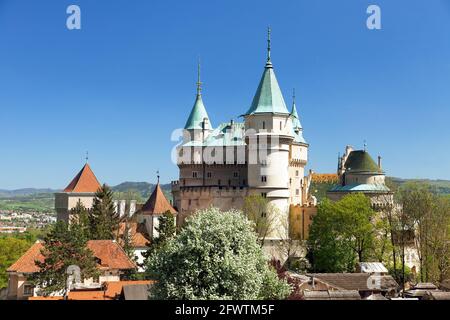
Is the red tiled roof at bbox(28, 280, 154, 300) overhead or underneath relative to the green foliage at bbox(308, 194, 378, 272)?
underneath

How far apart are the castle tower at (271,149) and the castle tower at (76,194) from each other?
736 inches

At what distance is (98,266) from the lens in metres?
51.8

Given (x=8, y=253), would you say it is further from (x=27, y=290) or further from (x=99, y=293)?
(x=99, y=293)

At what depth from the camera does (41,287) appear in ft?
152

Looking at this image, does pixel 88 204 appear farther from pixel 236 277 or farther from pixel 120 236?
pixel 236 277

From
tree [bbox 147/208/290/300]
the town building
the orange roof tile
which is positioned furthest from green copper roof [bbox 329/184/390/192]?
tree [bbox 147/208/290/300]

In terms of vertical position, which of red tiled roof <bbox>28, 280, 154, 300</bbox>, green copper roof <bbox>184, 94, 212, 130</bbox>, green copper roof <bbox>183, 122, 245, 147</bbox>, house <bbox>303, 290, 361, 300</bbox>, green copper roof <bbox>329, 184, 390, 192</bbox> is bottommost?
red tiled roof <bbox>28, 280, 154, 300</bbox>

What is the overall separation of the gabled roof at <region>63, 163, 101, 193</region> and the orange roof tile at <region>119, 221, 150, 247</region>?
5433 millimetres

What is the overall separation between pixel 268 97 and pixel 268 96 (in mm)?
130

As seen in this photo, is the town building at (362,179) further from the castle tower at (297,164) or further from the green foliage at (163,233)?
the green foliage at (163,233)

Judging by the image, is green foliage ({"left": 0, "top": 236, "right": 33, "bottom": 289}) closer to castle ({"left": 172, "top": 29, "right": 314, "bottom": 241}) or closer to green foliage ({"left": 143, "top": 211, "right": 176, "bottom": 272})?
green foliage ({"left": 143, "top": 211, "right": 176, "bottom": 272})

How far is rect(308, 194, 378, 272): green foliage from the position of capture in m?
58.0
